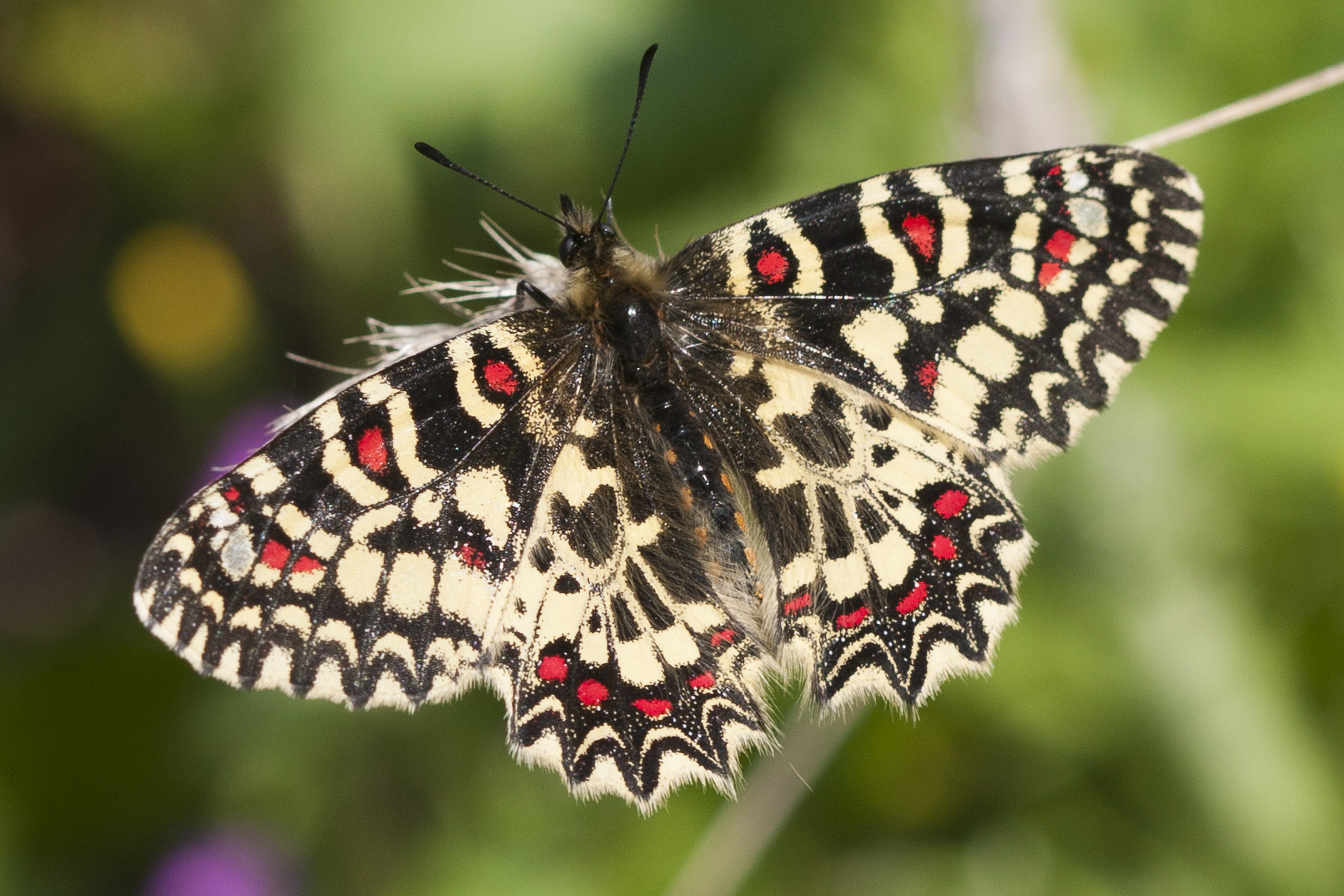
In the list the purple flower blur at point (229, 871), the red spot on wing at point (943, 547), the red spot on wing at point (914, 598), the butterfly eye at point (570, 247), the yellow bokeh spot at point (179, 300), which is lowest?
the purple flower blur at point (229, 871)

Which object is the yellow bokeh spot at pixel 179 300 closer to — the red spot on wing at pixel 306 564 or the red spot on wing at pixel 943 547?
the red spot on wing at pixel 306 564

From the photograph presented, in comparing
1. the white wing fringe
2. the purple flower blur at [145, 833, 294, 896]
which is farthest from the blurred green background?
the white wing fringe

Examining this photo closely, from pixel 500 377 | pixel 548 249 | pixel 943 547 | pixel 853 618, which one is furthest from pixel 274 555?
pixel 548 249

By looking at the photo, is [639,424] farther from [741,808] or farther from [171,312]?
[171,312]

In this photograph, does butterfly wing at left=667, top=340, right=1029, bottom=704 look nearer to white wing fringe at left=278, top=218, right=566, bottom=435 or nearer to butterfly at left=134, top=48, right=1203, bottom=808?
butterfly at left=134, top=48, right=1203, bottom=808

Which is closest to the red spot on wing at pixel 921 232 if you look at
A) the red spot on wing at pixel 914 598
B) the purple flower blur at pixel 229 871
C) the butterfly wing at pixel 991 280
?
the butterfly wing at pixel 991 280

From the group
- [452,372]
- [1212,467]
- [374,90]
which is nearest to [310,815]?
[452,372]

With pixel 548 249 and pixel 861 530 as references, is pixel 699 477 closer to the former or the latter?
pixel 861 530
